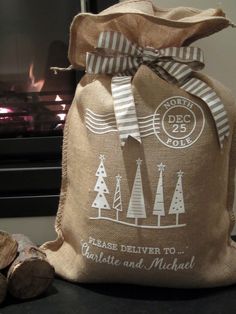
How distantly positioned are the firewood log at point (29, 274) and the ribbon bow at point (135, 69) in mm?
231

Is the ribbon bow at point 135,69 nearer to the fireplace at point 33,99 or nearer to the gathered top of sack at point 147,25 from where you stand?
the gathered top of sack at point 147,25

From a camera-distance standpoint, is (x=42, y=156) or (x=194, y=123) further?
(x=42, y=156)

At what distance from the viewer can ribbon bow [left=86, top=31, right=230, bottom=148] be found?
2.79 feet

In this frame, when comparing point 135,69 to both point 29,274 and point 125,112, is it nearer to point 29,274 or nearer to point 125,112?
point 125,112

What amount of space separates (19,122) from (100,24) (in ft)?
1.42

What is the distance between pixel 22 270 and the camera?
83cm

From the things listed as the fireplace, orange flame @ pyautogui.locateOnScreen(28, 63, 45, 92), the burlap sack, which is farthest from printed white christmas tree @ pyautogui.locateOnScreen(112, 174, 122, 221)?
orange flame @ pyautogui.locateOnScreen(28, 63, 45, 92)

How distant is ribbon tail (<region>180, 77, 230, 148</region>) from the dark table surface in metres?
0.25

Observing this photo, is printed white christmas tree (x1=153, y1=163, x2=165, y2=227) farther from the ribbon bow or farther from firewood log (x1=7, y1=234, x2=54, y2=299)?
firewood log (x1=7, y1=234, x2=54, y2=299)

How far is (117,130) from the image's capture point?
861 mm

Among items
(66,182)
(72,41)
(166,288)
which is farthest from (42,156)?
(166,288)

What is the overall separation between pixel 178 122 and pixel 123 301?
305 millimetres

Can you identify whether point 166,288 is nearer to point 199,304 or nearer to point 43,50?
point 199,304

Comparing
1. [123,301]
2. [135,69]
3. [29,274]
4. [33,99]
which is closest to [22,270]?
[29,274]
